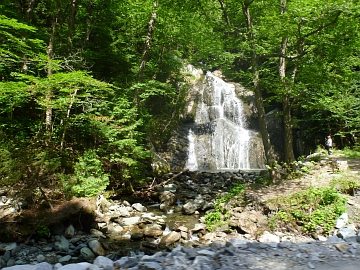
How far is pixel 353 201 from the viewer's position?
534cm

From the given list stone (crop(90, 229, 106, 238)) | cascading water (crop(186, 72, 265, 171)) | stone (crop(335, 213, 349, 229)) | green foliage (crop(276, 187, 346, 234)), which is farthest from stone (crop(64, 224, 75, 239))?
cascading water (crop(186, 72, 265, 171))

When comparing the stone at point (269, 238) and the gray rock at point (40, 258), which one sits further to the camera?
the stone at point (269, 238)

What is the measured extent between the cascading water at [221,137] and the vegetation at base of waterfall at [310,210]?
32.0ft

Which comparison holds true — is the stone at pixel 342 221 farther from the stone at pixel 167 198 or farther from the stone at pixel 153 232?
the stone at pixel 167 198

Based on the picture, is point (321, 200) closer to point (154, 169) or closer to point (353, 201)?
point (353, 201)

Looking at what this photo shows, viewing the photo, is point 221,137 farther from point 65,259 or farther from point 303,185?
point 65,259

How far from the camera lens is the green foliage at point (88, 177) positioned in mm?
6145

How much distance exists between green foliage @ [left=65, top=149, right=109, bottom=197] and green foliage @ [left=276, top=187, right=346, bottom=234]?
170 inches

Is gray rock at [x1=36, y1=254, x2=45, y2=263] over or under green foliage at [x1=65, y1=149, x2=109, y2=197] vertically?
under

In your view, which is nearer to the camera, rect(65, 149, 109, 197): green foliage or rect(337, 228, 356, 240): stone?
rect(337, 228, 356, 240): stone

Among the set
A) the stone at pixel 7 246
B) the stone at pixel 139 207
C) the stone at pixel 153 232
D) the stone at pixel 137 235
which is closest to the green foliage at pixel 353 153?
the stone at pixel 139 207

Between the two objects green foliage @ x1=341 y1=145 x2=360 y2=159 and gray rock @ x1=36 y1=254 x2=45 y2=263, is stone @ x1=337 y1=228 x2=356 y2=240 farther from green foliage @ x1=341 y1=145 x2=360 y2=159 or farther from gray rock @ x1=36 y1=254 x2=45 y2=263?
green foliage @ x1=341 y1=145 x2=360 y2=159

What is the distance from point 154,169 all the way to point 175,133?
6181 millimetres

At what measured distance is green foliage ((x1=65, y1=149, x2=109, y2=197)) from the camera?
614 centimetres
